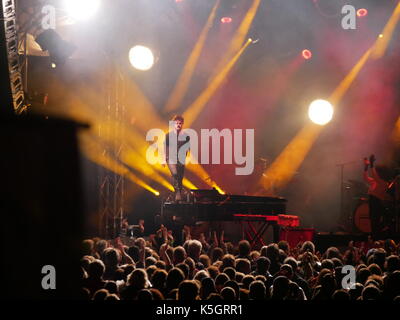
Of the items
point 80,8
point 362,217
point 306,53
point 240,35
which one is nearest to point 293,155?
point 306,53

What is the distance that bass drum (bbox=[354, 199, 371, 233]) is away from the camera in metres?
11.7

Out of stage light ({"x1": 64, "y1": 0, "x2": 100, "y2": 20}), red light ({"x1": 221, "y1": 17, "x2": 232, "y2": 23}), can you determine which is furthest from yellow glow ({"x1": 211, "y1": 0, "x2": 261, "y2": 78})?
stage light ({"x1": 64, "y1": 0, "x2": 100, "y2": 20})

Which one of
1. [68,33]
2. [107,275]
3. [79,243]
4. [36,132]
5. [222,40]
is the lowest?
[107,275]

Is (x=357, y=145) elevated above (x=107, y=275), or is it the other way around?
(x=357, y=145)

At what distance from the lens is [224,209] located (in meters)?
8.89

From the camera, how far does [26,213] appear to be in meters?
1.53

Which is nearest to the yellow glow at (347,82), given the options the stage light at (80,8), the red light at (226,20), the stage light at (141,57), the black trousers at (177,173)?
the red light at (226,20)

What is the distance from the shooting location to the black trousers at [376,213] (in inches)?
415

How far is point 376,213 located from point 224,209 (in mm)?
3852

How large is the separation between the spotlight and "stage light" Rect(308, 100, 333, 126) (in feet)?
25.9

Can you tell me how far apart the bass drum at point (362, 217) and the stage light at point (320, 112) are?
3.09 meters
